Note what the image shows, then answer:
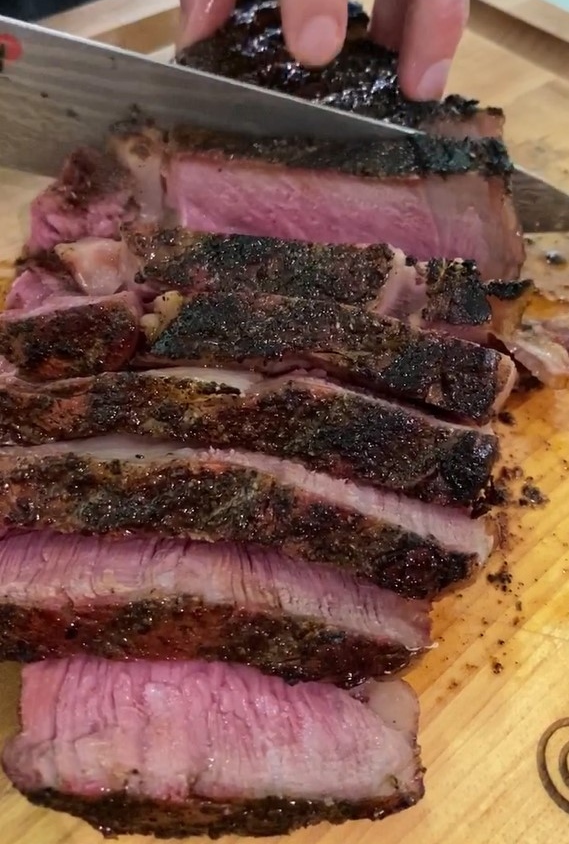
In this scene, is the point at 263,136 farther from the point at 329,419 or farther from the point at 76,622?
the point at 76,622

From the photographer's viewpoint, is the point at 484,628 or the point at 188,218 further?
the point at 188,218

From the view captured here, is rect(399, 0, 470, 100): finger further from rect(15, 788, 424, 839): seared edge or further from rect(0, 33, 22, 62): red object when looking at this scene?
rect(15, 788, 424, 839): seared edge

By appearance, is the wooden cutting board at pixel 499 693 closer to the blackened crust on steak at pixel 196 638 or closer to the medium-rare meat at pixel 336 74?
the blackened crust on steak at pixel 196 638

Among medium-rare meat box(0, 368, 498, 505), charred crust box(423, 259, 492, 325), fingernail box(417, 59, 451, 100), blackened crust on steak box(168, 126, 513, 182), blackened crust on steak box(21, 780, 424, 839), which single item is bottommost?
blackened crust on steak box(21, 780, 424, 839)

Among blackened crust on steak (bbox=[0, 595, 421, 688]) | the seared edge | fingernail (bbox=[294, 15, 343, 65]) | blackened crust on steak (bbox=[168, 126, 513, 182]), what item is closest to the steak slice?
blackened crust on steak (bbox=[168, 126, 513, 182])

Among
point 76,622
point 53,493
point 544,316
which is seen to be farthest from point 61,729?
point 544,316
